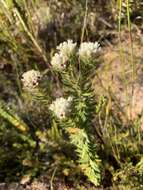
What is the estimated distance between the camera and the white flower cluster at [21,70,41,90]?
153 cm

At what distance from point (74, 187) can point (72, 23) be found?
3.00 feet

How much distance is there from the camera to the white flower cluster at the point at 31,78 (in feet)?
5.01

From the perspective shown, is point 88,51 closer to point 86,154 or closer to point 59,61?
point 59,61

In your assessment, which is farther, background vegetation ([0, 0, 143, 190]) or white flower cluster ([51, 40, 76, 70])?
background vegetation ([0, 0, 143, 190])

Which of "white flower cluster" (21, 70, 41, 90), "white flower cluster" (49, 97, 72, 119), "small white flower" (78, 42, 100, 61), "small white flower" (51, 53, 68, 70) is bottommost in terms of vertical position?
"white flower cluster" (49, 97, 72, 119)

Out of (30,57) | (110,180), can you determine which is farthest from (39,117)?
(110,180)

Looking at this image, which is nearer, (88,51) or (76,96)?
(88,51)

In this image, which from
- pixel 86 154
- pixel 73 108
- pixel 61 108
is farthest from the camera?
pixel 86 154

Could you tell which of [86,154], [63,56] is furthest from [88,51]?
[86,154]

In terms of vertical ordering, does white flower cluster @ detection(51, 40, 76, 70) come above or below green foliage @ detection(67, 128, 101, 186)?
above

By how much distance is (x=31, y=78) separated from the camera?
5.03 ft

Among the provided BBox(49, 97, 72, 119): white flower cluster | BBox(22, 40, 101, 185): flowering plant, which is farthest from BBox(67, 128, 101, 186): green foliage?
BBox(49, 97, 72, 119): white flower cluster

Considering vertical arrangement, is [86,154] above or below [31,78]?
below

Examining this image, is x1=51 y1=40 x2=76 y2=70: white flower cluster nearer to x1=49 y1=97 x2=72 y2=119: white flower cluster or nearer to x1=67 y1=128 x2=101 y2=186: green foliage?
x1=49 y1=97 x2=72 y2=119: white flower cluster
